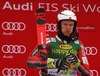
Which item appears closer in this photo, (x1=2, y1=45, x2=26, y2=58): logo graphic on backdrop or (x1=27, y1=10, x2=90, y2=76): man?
(x1=27, y1=10, x2=90, y2=76): man

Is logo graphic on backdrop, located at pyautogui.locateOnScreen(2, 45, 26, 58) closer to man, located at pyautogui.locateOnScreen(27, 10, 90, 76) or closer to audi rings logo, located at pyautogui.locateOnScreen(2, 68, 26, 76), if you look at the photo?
audi rings logo, located at pyautogui.locateOnScreen(2, 68, 26, 76)

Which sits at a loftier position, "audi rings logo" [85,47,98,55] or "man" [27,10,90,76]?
"man" [27,10,90,76]

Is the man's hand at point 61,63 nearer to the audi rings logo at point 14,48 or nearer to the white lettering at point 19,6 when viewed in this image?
the audi rings logo at point 14,48

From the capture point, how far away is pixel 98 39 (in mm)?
4133

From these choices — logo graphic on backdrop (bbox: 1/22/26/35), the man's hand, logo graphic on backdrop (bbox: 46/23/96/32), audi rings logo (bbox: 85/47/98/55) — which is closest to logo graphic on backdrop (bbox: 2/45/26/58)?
logo graphic on backdrop (bbox: 1/22/26/35)

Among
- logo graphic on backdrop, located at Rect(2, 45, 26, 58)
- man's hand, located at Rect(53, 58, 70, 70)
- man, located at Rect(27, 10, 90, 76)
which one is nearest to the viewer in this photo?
man's hand, located at Rect(53, 58, 70, 70)

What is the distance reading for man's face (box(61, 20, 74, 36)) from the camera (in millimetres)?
2285

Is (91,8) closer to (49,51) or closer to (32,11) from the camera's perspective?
(32,11)

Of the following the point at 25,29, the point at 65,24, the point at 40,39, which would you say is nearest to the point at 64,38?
the point at 65,24

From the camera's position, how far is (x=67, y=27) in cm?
227

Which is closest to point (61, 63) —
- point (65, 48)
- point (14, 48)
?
point (65, 48)

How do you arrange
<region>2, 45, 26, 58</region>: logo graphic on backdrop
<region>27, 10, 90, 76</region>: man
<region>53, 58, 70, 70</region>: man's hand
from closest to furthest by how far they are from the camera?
<region>53, 58, 70, 70</region>: man's hand → <region>27, 10, 90, 76</region>: man → <region>2, 45, 26, 58</region>: logo graphic on backdrop

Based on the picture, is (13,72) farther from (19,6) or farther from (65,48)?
(65,48)

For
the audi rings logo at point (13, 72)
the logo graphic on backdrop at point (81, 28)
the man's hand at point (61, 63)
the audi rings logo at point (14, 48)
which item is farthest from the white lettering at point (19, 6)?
the man's hand at point (61, 63)
